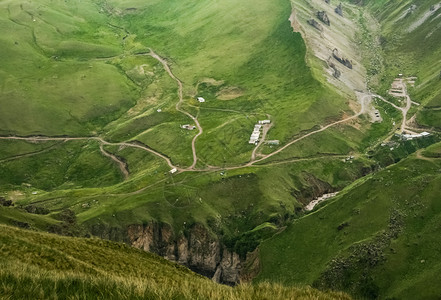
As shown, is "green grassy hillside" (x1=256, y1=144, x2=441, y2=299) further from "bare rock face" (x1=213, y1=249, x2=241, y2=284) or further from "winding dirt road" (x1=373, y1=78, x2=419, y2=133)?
Result: "winding dirt road" (x1=373, y1=78, x2=419, y2=133)

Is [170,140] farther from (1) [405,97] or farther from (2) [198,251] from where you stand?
(1) [405,97]

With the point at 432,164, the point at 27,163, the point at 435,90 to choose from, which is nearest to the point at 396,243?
the point at 432,164

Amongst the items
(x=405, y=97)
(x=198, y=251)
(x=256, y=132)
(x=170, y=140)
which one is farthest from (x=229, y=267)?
(x=405, y=97)

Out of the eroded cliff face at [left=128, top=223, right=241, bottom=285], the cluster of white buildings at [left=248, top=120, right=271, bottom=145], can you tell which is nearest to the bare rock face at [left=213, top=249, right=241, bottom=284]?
the eroded cliff face at [left=128, top=223, right=241, bottom=285]

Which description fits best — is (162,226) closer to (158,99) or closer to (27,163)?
(27,163)

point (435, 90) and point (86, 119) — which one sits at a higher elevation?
point (86, 119)

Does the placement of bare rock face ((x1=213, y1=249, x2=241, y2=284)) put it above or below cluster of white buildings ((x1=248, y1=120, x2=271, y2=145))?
below

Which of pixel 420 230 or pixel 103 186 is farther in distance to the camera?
pixel 103 186
